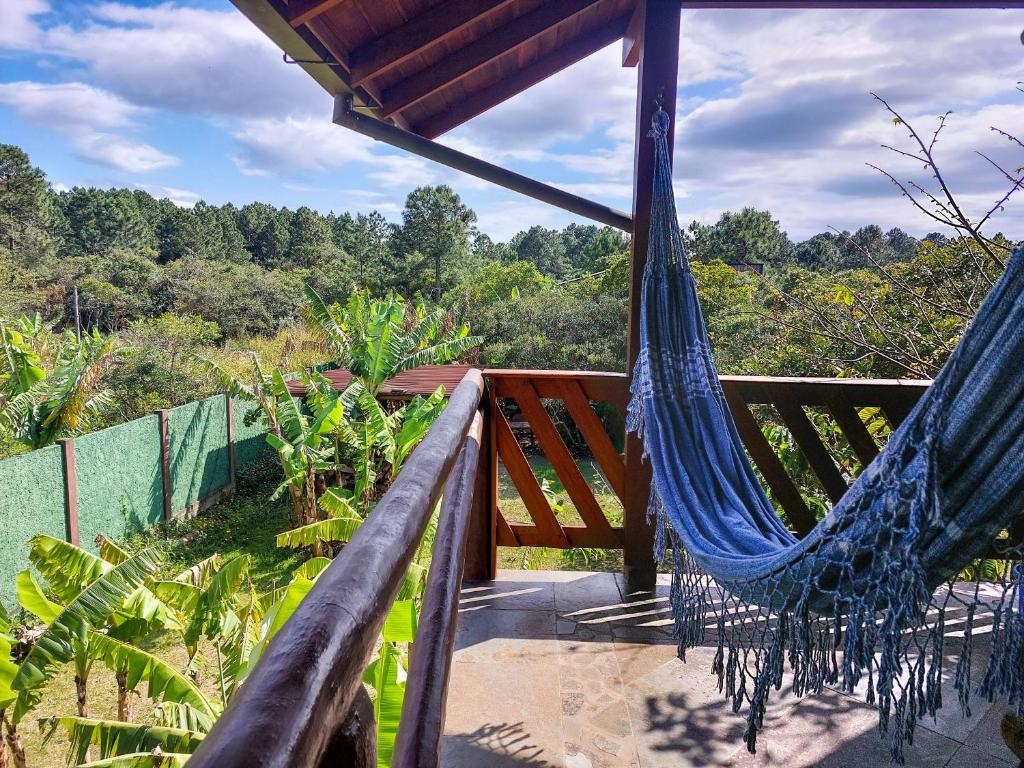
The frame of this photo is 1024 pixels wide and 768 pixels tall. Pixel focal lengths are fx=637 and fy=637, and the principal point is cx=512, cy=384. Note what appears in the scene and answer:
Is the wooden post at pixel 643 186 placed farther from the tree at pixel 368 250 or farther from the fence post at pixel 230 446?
the tree at pixel 368 250

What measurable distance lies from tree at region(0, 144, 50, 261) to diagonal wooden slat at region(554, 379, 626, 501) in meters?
23.8

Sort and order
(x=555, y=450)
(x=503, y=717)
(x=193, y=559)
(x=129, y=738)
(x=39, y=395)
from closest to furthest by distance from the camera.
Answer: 1. (x=503, y=717)
2. (x=129, y=738)
3. (x=555, y=450)
4. (x=193, y=559)
5. (x=39, y=395)

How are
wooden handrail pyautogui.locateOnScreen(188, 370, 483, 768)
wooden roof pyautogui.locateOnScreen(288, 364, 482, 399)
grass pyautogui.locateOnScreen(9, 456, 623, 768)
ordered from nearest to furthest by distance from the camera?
wooden handrail pyautogui.locateOnScreen(188, 370, 483, 768) → grass pyautogui.locateOnScreen(9, 456, 623, 768) → wooden roof pyautogui.locateOnScreen(288, 364, 482, 399)

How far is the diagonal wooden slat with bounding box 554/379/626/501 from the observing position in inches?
95.7

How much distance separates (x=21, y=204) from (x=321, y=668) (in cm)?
2809

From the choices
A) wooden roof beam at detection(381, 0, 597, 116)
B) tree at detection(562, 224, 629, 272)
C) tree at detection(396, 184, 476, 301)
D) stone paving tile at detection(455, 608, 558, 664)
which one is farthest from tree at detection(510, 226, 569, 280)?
stone paving tile at detection(455, 608, 558, 664)

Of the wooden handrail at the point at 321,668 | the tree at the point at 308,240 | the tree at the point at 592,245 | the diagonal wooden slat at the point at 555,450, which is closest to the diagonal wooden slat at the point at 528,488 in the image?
the diagonal wooden slat at the point at 555,450

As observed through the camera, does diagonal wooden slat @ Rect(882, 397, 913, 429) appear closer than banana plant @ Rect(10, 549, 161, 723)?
No

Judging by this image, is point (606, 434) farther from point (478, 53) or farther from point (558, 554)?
point (558, 554)

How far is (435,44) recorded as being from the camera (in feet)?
7.02

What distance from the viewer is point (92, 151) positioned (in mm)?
52031

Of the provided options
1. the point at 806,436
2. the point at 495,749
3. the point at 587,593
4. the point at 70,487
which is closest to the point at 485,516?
the point at 587,593

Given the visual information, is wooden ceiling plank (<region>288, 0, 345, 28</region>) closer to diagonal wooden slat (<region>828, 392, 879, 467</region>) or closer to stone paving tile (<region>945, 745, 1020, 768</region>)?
diagonal wooden slat (<region>828, 392, 879, 467</region>)

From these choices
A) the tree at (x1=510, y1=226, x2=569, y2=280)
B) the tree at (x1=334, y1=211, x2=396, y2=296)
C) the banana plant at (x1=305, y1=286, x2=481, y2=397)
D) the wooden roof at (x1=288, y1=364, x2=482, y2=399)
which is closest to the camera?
the banana plant at (x1=305, y1=286, x2=481, y2=397)
